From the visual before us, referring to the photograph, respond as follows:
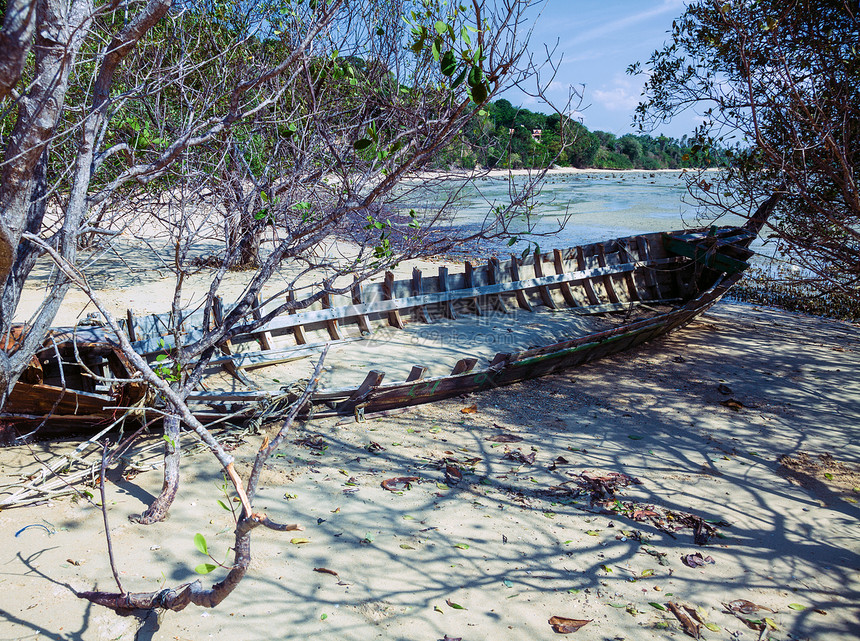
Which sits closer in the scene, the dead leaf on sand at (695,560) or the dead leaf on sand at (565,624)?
the dead leaf on sand at (565,624)

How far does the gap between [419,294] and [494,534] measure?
405 centimetres

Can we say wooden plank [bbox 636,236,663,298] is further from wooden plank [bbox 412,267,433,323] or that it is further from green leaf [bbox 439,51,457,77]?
green leaf [bbox 439,51,457,77]

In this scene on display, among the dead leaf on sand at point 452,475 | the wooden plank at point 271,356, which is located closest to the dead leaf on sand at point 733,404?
the dead leaf on sand at point 452,475

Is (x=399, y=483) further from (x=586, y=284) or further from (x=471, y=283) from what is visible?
(x=586, y=284)

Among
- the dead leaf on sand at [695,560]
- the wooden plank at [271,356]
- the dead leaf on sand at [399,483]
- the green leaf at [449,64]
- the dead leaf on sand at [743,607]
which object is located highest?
the green leaf at [449,64]

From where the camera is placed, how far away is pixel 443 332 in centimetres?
734

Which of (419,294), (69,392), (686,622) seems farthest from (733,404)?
(69,392)

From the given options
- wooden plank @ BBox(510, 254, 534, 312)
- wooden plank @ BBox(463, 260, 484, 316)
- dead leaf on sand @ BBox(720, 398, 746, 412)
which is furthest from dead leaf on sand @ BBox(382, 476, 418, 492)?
wooden plank @ BBox(510, 254, 534, 312)

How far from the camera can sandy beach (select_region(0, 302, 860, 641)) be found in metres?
3.07

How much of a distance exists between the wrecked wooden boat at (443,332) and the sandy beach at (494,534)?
382 mm

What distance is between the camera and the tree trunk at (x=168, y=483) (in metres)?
3.63

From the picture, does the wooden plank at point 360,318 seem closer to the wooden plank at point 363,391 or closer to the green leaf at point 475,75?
the wooden plank at point 363,391

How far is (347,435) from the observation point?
16.3 feet

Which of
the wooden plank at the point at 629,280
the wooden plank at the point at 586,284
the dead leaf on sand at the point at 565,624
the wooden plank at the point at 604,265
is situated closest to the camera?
the dead leaf on sand at the point at 565,624
